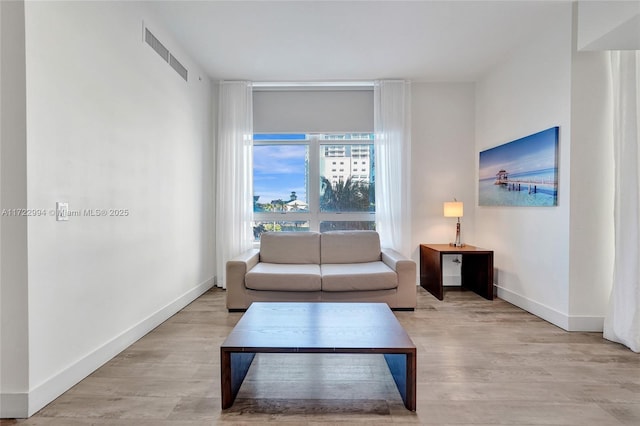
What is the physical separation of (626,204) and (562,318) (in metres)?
1.07

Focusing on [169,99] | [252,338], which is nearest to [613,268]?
[252,338]

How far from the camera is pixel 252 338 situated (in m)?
1.79

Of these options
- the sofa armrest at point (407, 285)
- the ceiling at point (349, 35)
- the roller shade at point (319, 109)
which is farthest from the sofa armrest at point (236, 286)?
the ceiling at point (349, 35)

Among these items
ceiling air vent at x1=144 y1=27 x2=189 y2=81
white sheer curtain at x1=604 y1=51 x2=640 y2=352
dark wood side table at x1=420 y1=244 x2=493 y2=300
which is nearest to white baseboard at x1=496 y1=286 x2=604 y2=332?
white sheer curtain at x1=604 y1=51 x2=640 y2=352

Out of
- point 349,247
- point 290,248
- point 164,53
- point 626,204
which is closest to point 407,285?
point 349,247

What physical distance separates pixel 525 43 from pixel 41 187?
4.27 meters

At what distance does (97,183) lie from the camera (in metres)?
2.13

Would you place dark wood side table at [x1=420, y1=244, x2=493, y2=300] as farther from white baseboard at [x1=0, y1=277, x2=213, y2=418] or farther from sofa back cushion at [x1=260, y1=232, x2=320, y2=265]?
white baseboard at [x1=0, y1=277, x2=213, y2=418]

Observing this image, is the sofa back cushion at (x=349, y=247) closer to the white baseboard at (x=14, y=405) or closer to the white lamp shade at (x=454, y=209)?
the white lamp shade at (x=454, y=209)

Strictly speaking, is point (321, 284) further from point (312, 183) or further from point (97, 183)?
point (97, 183)

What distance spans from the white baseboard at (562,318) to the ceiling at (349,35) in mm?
2647

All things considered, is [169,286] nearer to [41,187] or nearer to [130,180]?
[130,180]

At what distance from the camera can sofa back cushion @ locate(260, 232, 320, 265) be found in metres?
3.83

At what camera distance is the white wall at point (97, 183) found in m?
1.69
